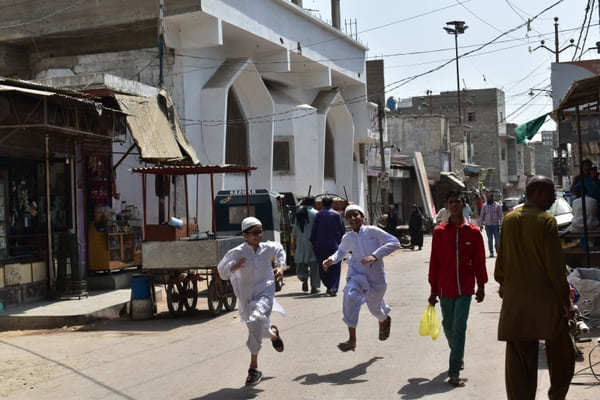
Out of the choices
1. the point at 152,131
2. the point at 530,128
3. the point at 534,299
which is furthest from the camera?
the point at 530,128

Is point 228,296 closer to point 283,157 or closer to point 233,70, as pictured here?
point 233,70

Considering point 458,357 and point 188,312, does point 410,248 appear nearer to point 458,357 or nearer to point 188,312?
point 188,312

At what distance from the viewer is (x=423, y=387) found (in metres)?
6.93

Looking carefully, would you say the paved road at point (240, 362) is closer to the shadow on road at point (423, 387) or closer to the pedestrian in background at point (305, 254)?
the shadow on road at point (423, 387)

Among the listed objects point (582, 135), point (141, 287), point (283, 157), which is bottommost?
point (141, 287)

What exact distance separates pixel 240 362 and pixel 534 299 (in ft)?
12.6

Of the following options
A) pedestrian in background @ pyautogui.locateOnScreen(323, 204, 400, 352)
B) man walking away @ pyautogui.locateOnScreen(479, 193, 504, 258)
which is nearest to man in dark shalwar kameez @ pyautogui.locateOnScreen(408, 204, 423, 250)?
man walking away @ pyautogui.locateOnScreen(479, 193, 504, 258)

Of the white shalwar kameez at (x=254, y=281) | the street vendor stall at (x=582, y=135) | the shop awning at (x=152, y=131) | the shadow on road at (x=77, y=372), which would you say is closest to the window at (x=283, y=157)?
the shop awning at (x=152, y=131)

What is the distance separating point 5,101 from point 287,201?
494 inches

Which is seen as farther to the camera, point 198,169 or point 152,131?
point 152,131

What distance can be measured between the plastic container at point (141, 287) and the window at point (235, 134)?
1347 centimetres

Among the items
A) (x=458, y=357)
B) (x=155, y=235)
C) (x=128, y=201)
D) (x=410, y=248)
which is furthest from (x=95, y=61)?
(x=458, y=357)

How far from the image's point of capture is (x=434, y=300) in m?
7.38

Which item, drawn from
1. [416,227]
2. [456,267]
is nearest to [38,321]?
[456,267]
